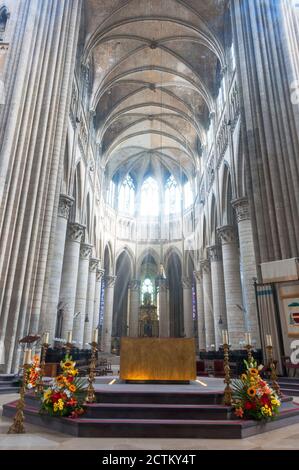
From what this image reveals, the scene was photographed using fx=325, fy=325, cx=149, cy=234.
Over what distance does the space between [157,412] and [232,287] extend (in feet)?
41.4

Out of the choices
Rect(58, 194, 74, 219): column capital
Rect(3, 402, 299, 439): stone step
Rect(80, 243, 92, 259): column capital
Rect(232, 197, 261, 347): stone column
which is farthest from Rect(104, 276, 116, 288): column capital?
Rect(3, 402, 299, 439): stone step

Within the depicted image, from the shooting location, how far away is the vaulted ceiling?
1858cm

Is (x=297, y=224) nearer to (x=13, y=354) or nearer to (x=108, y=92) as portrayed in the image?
(x=13, y=354)

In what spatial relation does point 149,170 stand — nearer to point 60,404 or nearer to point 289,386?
point 289,386

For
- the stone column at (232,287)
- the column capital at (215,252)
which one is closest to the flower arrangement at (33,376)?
the stone column at (232,287)

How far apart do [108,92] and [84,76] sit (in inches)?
222

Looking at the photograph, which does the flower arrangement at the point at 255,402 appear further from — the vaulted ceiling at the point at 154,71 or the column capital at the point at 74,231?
the vaulted ceiling at the point at 154,71

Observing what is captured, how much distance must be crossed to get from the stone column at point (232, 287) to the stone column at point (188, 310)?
12.2 meters

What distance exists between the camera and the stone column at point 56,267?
12.7 metres

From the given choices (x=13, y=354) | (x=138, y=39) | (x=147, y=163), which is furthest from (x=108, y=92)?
(x=13, y=354)

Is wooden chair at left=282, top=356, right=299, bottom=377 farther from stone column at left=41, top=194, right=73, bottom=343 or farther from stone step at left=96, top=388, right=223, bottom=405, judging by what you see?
stone column at left=41, top=194, right=73, bottom=343

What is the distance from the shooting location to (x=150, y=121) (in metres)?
28.6

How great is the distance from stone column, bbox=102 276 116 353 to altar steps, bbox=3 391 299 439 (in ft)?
73.4

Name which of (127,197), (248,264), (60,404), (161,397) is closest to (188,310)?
(127,197)
